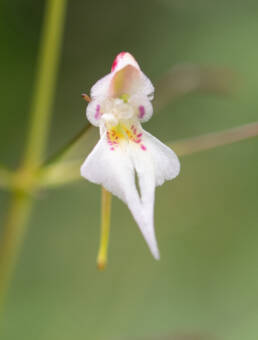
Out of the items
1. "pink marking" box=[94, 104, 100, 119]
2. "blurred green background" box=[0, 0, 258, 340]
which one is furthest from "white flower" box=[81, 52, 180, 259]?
"blurred green background" box=[0, 0, 258, 340]

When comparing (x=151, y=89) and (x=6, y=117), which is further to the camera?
(x=6, y=117)

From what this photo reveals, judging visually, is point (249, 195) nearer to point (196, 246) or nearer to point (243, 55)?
point (196, 246)

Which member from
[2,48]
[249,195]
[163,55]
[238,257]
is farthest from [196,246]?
[2,48]

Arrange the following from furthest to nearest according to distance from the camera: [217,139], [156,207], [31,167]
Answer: [156,207], [31,167], [217,139]

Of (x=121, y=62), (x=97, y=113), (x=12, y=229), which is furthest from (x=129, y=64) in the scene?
(x=12, y=229)

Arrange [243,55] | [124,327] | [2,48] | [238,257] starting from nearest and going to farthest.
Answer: [124,327]
[238,257]
[243,55]
[2,48]

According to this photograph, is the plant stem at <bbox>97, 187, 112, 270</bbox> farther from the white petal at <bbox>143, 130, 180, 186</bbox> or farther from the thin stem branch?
the thin stem branch

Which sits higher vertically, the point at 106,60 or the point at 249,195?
the point at 106,60

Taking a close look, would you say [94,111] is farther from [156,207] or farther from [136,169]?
[156,207]
